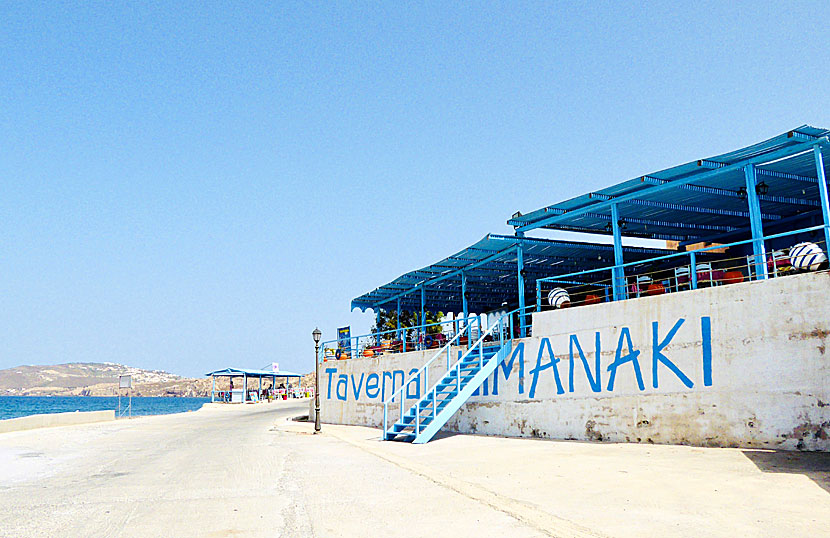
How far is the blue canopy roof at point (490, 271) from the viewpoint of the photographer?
20781 millimetres

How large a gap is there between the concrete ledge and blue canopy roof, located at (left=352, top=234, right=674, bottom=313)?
46.4 feet

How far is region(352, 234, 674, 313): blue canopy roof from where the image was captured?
2078 centimetres

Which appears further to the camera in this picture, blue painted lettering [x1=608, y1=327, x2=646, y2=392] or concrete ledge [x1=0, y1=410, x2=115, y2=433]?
concrete ledge [x1=0, y1=410, x2=115, y2=433]

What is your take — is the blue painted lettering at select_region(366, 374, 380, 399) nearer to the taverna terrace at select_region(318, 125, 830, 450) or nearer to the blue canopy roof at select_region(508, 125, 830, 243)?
the taverna terrace at select_region(318, 125, 830, 450)

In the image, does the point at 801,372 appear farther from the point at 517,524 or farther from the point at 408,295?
the point at 408,295

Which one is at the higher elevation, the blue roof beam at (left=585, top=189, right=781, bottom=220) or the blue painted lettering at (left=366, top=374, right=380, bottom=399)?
the blue roof beam at (left=585, top=189, right=781, bottom=220)

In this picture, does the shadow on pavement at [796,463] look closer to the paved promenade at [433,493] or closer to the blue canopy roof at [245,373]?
the paved promenade at [433,493]

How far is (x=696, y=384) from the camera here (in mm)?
12539

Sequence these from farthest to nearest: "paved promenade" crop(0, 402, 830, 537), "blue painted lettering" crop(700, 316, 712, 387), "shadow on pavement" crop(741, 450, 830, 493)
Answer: "blue painted lettering" crop(700, 316, 712, 387) < "shadow on pavement" crop(741, 450, 830, 493) < "paved promenade" crop(0, 402, 830, 537)

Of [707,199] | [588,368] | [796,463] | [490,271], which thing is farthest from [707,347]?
[490,271]

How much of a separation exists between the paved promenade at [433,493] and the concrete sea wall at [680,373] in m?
0.64

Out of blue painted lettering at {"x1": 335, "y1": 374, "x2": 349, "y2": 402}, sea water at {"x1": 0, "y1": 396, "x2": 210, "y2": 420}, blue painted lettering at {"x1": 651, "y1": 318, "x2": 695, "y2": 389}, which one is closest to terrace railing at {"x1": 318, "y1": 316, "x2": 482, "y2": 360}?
blue painted lettering at {"x1": 335, "y1": 374, "x2": 349, "y2": 402}

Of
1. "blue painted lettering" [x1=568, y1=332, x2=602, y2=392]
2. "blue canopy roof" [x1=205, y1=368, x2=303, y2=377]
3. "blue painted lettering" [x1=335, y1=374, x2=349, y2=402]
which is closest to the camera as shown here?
"blue painted lettering" [x1=568, y1=332, x2=602, y2=392]

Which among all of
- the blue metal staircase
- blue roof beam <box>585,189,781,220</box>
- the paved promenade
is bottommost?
the paved promenade
